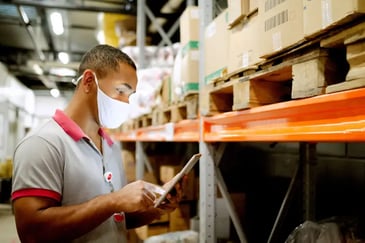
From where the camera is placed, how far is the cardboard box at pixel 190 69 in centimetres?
313

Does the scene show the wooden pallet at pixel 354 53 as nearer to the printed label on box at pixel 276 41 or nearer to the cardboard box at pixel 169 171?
the printed label on box at pixel 276 41

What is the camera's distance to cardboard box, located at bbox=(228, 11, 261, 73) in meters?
1.92

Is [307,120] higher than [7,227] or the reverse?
higher

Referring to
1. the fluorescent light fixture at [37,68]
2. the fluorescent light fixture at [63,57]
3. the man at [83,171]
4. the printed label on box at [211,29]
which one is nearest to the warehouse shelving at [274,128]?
the printed label on box at [211,29]

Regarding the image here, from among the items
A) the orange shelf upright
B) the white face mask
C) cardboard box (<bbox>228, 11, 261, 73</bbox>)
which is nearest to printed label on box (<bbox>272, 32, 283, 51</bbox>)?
cardboard box (<bbox>228, 11, 261, 73</bbox>)

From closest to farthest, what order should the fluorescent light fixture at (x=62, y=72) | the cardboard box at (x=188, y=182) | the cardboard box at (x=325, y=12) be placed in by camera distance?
the cardboard box at (x=325, y=12)
the cardboard box at (x=188, y=182)
the fluorescent light fixture at (x=62, y=72)

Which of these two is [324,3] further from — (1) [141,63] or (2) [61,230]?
(1) [141,63]

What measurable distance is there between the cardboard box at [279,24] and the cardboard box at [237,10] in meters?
0.27

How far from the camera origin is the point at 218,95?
101 inches

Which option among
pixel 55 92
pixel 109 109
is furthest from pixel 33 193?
pixel 55 92

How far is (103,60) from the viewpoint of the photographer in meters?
2.30

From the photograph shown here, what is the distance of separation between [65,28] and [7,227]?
6251 millimetres

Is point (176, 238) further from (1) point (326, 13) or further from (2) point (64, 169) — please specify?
(1) point (326, 13)

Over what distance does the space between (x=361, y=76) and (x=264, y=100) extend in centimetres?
→ 77
